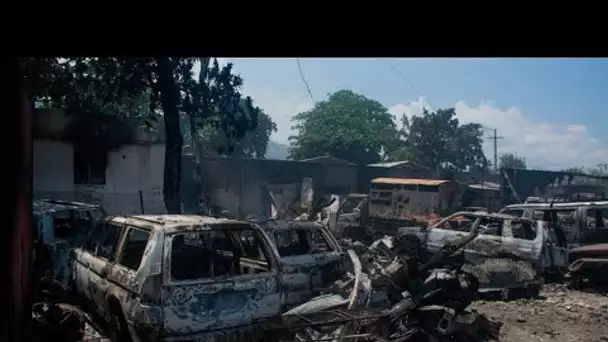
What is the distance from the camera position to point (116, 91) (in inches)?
606

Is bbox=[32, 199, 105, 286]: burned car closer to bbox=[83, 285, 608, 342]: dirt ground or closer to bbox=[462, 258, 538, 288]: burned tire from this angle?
bbox=[83, 285, 608, 342]: dirt ground

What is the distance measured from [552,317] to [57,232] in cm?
842

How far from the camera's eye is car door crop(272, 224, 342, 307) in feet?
23.2

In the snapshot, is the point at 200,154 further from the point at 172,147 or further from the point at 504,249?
the point at 504,249

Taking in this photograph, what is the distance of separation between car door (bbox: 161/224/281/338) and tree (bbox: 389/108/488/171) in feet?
120

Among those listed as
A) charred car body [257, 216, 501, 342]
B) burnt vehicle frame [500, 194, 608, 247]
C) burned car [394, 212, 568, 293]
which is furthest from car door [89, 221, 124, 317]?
burnt vehicle frame [500, 194, 608, 247]

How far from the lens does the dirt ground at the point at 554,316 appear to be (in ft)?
25.5

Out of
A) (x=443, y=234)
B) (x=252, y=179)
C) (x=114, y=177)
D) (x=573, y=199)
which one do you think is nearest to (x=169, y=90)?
(x=114, y=177)

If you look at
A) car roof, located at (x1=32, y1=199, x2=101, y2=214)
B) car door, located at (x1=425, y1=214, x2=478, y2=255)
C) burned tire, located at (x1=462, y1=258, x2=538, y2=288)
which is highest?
car roof, located at (x1=32, y1=199, x2=101, y2=214)

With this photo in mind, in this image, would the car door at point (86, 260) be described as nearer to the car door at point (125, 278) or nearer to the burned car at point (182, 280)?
the burned car at point (182, 280)

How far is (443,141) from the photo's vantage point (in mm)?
42688
